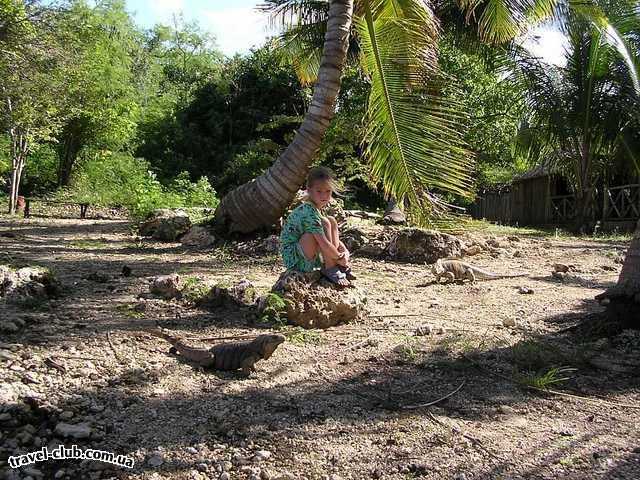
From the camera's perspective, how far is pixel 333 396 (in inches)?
105

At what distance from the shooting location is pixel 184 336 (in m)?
3.41

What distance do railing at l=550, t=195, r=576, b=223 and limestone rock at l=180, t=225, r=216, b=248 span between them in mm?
14406

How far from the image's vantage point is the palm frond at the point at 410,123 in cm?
479

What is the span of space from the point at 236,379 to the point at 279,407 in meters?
0.39

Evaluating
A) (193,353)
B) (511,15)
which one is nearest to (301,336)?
(193,353)

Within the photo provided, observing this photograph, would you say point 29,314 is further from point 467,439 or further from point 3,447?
point 467,439

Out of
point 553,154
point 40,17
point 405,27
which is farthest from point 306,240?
point 553,154

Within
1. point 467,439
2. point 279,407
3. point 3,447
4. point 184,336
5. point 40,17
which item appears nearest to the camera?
point 3,447

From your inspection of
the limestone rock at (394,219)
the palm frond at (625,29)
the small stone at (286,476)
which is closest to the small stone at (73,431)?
the small stone at (286,476)

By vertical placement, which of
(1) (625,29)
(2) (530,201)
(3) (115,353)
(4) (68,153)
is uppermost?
(1) (625,29)

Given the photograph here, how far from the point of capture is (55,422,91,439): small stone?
2.10 metres

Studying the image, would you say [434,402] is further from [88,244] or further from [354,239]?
[88,244]

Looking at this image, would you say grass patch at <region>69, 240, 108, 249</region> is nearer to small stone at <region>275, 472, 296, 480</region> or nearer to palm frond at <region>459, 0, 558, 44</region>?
palm frond at <region>459, 0, 558, 44</region>

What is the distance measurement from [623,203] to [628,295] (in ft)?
46.8
